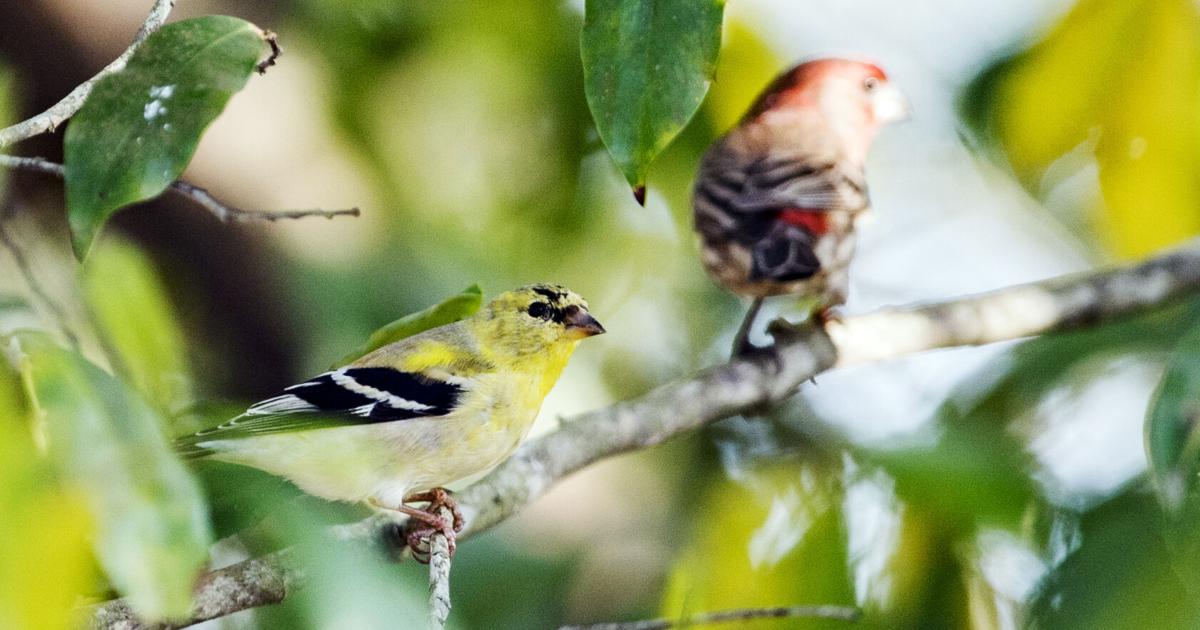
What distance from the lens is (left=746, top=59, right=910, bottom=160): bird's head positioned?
429 centimetres

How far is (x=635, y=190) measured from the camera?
1.55 metres

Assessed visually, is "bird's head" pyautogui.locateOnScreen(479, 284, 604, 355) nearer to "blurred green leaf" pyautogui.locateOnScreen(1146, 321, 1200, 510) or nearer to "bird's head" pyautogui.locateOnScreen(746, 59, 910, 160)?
"blurred green leaf" pyautogui.locateOnScreen(1146, 321, 1200, 510)

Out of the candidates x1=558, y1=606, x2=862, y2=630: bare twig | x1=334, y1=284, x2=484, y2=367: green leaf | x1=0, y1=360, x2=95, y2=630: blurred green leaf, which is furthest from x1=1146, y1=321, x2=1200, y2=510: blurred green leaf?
x1=0, y1=360, x2=95, y2=630: blurred green leaf

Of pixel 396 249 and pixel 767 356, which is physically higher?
pixel 396 249

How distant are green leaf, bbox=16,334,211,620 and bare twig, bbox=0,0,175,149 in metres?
0.32

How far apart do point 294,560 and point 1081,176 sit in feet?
11.7

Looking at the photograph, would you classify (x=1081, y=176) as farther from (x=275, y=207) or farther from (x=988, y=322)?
(x=275, y=207)

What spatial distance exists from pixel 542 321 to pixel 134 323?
1.13m

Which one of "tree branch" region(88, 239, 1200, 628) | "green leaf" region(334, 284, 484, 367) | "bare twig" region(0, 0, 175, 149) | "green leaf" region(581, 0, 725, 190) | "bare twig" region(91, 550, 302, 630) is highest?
"bare twig" region(0, 0, 175, 149)

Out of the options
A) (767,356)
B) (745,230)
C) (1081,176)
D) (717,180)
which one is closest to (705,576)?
(767,356)

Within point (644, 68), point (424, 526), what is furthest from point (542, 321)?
point (644, 68)

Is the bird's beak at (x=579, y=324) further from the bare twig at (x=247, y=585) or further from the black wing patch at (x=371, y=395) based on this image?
the bare twig at (x=247, y=585)

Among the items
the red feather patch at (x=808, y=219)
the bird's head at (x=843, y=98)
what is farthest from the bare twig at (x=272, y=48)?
the bird's head at (x=843, y=98)

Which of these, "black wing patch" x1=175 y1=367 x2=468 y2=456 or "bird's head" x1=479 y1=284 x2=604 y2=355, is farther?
"bird's head" x1=479 y1=284 x2=604 y2=355
